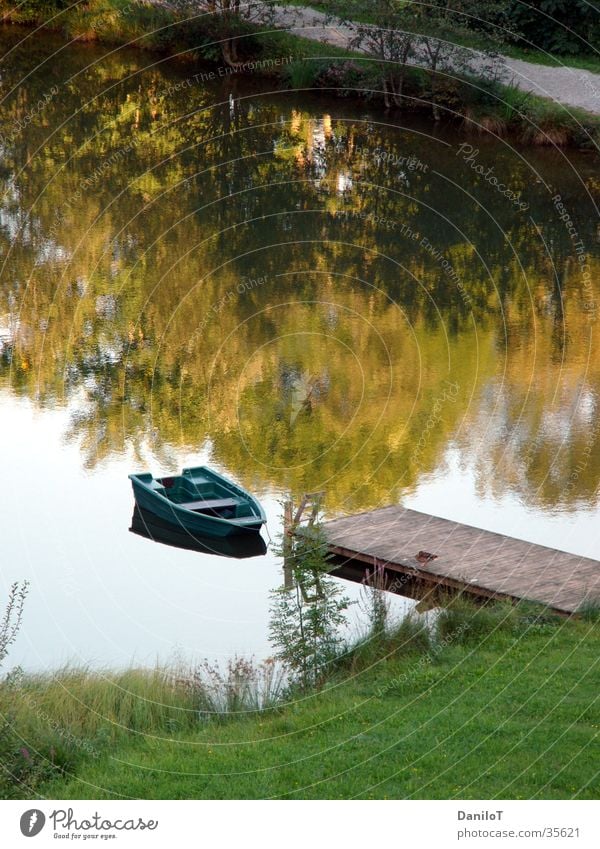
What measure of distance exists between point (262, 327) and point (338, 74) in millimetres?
11997

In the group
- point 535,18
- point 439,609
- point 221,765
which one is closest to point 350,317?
point 439,609

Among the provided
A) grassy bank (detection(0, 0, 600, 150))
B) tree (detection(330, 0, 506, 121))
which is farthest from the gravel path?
tree (detection(330, 0, 506, 121))

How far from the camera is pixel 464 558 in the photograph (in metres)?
14.0

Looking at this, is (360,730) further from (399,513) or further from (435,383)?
(435,383)

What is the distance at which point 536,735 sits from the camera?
31.6ft

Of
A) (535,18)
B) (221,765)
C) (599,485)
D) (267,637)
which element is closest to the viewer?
(221,765)

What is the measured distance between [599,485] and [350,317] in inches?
235

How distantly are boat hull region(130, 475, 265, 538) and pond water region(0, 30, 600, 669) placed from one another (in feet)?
0.85

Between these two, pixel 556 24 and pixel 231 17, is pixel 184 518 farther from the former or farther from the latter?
pixel 556 24

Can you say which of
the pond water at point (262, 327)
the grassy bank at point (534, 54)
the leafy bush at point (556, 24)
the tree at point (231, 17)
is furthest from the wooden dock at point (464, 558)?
the leafy bush at point (556, 24)

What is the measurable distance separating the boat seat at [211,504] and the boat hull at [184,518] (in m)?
0.10

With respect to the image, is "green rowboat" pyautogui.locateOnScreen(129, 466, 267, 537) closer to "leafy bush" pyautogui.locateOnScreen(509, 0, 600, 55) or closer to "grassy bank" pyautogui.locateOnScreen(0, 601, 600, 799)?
"grassy bank" pyautogui.locateOnScreen(0, 601, 600, 799)

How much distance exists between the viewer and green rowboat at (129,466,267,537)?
15.4 meters

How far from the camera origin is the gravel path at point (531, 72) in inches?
1197
